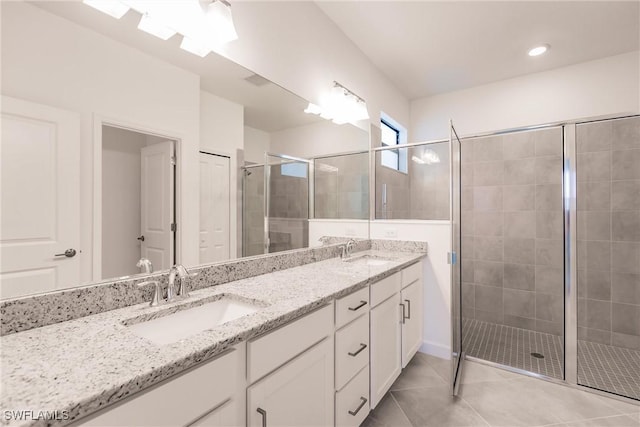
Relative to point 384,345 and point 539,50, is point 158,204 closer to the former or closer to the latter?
point 384,345

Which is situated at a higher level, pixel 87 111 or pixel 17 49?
pixel 17 49

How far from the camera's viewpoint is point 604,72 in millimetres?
2811

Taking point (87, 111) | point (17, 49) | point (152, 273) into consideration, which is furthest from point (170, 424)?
point (17, 49)

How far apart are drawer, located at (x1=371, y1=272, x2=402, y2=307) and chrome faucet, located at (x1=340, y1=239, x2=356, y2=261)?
44 cm

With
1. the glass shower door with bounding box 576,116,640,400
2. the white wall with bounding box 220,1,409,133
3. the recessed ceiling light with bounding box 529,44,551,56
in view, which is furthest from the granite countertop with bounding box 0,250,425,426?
the recessed ceiling light with bounding box 529,44,551,56

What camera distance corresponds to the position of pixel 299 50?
204 centimetres

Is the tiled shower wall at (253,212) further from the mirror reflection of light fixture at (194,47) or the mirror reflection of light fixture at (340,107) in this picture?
the mirror reflection of light fixture at (340,107)

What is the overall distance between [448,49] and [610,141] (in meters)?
1.60

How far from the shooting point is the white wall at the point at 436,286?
7.75 ft

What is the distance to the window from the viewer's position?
9.78 ft

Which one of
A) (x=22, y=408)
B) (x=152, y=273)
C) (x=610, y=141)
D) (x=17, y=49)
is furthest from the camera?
(x=610, y=141)

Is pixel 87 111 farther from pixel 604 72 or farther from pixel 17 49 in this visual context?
pixel 604 72

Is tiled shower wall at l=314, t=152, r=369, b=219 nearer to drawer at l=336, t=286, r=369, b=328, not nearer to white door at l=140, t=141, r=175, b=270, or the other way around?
drawer at l=336, t=286, r=369, b=328

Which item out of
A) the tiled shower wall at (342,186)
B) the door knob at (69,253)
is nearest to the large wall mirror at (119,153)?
the door knob at (69,253)
